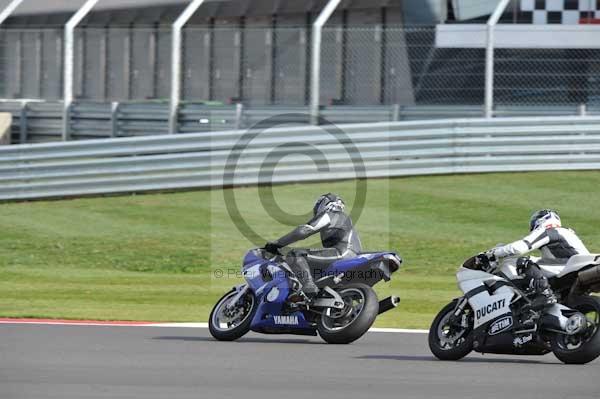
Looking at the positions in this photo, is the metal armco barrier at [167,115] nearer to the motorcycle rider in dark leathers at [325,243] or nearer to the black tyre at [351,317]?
the motorcycle rider in dark leathers at [325,243]

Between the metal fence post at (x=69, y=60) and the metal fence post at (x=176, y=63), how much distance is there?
1.76 metres

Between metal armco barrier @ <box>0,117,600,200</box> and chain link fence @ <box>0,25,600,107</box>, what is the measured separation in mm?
586

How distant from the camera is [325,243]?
10578mm

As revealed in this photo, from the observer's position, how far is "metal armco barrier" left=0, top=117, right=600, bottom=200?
63.0ft

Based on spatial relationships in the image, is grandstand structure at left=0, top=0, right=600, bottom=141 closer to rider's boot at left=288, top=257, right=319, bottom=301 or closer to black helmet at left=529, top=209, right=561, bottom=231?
rider's boot at left=288, top=257, right=319, bottom=301

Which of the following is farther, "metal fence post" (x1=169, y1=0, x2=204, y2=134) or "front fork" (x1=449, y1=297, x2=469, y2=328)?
"metal fence post" (x1=169, y1=0, x2=204, y2=134)

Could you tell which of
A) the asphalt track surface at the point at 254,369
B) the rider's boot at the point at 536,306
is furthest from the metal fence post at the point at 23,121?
the rider's boot at the point at 536,306

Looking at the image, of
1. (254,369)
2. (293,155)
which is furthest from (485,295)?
(293,155)

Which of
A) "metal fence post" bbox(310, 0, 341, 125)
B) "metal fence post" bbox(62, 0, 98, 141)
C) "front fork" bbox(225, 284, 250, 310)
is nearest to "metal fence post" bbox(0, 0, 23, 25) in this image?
"metal fence post" bbox(62, 0, 98, 141)

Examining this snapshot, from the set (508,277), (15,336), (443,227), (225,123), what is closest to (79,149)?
(225,123)

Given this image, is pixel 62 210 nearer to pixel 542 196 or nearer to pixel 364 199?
pixel 364 199

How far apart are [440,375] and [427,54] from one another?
1170 centimetres

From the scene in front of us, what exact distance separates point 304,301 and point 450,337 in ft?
5.07

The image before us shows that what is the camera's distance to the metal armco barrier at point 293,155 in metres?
19.2
